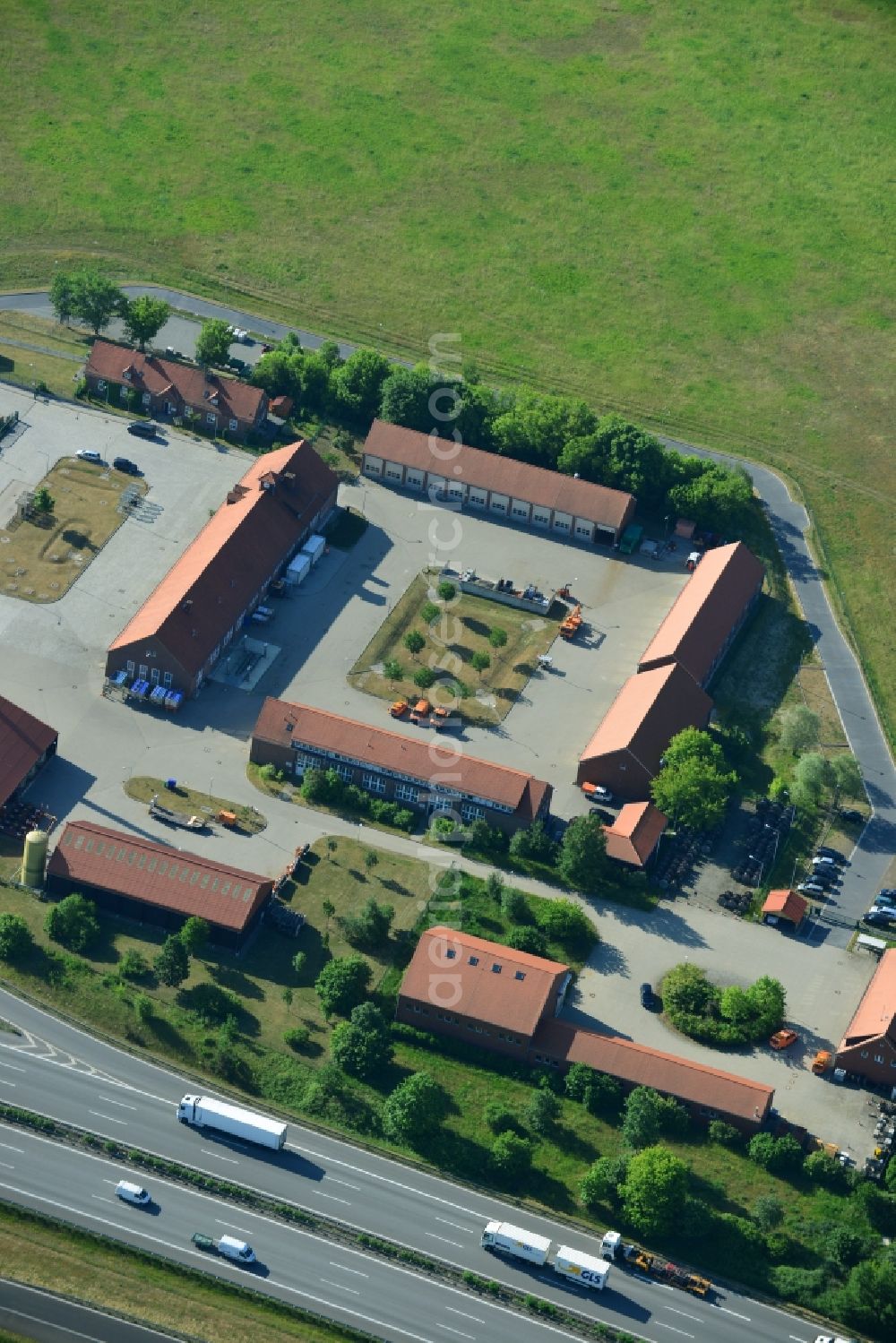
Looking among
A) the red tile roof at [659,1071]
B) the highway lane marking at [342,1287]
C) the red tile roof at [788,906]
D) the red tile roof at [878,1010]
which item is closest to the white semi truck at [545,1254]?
the highway lane marking at [342,1287]

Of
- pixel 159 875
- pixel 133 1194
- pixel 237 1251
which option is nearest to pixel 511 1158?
pixel 237 1251

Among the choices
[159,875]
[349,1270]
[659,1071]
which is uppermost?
[659,1071]

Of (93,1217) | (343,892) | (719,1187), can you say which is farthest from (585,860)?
(93,1217)

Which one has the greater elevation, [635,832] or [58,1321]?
[635,832]

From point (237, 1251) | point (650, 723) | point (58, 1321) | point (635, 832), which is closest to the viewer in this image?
point (58, 1321)

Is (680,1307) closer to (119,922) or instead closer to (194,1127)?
(194,1127)

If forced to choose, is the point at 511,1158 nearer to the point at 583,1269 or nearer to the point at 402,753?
the point at 583,1269
